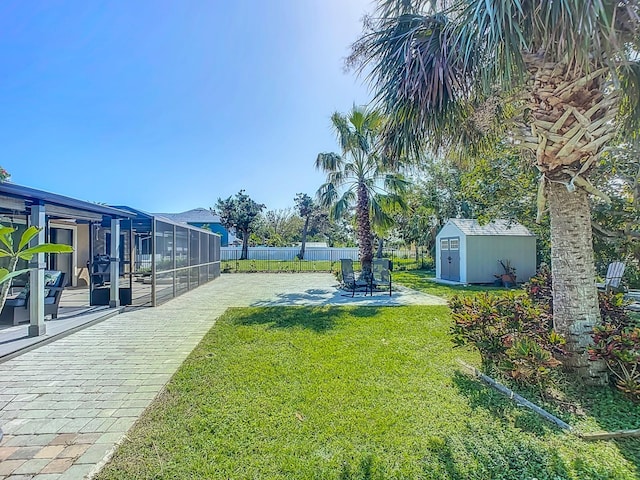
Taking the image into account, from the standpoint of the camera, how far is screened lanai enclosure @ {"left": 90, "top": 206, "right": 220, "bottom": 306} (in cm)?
846

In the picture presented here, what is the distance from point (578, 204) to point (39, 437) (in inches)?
221

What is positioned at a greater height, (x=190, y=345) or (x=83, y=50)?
(x=83, y=50)

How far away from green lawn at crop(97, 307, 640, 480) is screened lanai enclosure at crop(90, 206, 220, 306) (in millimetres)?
4832

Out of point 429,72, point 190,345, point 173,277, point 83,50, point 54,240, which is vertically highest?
point 83,50

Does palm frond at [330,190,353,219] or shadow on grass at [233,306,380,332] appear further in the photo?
palm frond at [330,190,353,219]

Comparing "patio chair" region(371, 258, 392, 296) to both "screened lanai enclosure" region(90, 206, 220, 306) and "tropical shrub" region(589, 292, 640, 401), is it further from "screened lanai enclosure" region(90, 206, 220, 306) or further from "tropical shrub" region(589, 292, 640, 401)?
"tropical shrub" region(589, 292, 640, 401)

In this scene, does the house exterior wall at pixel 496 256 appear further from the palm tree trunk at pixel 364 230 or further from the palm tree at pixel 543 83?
the palm tree at pixel 543 83

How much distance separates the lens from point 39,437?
2650 millimetres

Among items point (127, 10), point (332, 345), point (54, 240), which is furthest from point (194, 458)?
point (54, 240)

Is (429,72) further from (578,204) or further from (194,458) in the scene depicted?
(194,458)

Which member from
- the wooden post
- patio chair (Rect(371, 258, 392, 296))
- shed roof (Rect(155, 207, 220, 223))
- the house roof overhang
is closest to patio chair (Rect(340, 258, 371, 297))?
patio chair (Rect(371, 258, 392, 296))

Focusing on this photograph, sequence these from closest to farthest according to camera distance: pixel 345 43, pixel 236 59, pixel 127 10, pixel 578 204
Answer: pixel 578 204 < pixel 345 43 < pixel 127 10 < pixel 236 59

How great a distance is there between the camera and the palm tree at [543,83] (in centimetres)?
303

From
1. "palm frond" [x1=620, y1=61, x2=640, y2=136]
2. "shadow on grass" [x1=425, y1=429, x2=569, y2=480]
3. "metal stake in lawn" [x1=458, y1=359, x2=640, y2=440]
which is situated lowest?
"metal stake in lawn" [x1=458, y1=359, x2=640, y2=440]
